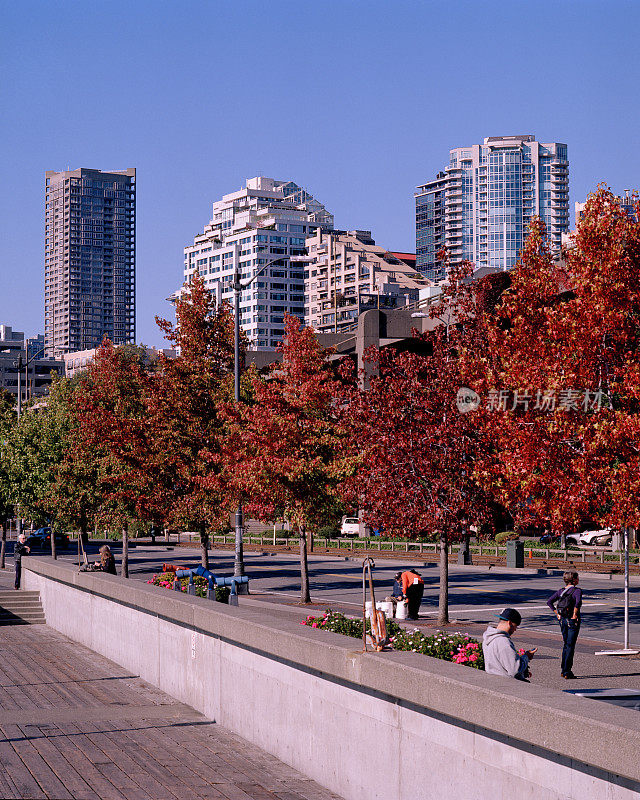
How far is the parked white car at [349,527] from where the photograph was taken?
76.2m

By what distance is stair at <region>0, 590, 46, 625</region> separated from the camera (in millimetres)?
27252

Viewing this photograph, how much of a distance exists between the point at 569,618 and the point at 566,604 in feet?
0.82

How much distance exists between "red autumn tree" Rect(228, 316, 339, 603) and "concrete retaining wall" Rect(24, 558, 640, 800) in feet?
46.5

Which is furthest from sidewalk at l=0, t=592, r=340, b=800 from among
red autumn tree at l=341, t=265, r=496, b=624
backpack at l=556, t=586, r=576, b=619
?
red autumn tree at l=341, t=265, r=496, b=624

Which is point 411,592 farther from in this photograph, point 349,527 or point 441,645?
point 349,527

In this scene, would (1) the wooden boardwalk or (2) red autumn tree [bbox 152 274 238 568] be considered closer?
(1) the wooden boardwalk

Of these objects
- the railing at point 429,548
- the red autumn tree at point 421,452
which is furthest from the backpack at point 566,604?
the railing at point 429,548

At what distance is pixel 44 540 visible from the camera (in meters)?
78.2

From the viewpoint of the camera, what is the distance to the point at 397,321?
2813 inches

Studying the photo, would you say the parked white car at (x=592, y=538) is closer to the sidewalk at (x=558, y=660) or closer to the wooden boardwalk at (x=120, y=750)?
the sidewalk at (x=558, y=660)

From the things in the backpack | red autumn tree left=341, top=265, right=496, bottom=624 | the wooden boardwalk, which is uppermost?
red autumn tree left=341, top=265, right=496, bottom=624

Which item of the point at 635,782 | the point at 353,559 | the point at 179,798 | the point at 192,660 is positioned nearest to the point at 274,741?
the point at 179,798

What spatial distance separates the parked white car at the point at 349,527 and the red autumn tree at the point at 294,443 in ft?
147

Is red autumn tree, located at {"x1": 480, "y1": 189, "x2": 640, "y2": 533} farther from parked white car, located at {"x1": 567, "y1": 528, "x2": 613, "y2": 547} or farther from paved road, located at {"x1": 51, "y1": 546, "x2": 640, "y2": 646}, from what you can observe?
parked white car, located at {"x1": 567, "y1": 528, "x2": 613, "y2": 547}
